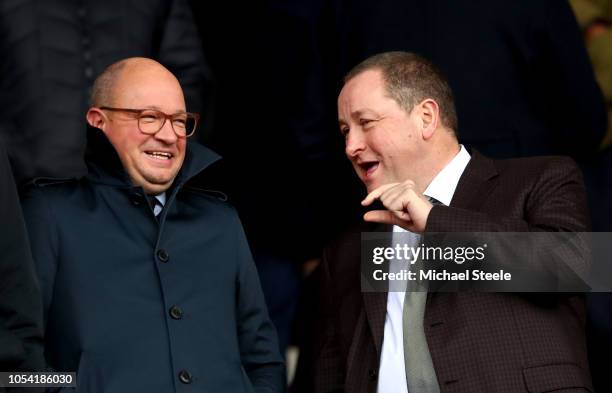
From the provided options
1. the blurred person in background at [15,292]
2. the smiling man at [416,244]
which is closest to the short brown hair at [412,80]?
the smiling man at [416,244]

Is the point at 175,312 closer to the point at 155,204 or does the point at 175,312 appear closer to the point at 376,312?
the point at 155,204

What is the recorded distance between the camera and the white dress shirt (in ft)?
11.0

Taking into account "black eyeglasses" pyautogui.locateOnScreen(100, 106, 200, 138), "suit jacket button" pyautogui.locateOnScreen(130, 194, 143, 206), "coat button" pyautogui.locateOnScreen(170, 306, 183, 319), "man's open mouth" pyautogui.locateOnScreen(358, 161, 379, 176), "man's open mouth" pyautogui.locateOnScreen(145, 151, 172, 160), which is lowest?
"coat button" pyautogui.locateOnScreen(170, 306, 183, 319)

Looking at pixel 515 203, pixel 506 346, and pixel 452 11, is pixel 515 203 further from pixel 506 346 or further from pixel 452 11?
pixel 452 11

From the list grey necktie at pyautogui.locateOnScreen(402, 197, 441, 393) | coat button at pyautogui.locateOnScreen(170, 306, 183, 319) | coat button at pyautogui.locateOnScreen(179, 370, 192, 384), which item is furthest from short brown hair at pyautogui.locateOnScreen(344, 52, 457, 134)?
coat button at pyautogui.locateOnScreen(179, 370, 192, 384)

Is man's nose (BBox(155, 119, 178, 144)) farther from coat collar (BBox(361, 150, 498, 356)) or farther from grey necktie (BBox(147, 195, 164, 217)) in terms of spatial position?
coat collar (BBox(361, 150, 498, 356))

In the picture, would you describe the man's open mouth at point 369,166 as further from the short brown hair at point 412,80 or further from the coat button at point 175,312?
the coat button at point 175,312

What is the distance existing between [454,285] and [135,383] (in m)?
0.87

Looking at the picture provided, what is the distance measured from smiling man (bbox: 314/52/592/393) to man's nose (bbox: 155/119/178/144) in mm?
527

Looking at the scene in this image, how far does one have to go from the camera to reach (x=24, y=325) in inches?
100

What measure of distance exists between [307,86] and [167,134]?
3.13 ft

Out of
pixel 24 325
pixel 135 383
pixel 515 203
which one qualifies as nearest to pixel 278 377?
pixel 135 383

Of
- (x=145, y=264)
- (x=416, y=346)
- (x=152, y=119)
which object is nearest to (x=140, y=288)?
(x=145, y=264)

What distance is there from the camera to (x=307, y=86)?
4281 millimetres
